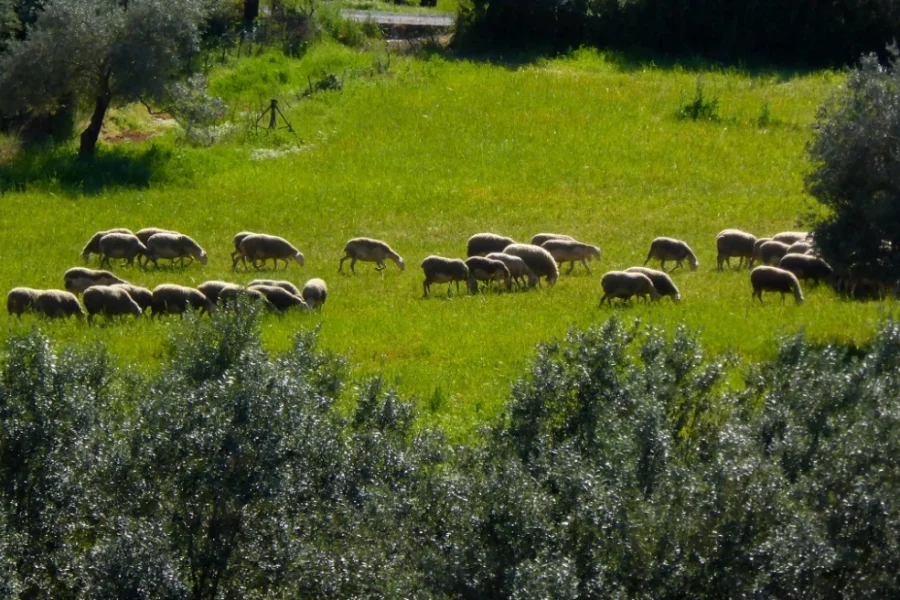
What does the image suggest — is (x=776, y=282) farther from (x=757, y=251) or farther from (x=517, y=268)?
(x=517, y=268)

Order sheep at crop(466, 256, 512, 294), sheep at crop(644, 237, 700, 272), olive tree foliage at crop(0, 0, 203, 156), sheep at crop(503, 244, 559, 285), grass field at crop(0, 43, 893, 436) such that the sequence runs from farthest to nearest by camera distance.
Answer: olive tree foliage at crop(0, 0, 203, 156)
sheep at crop(644, 237, 700, 272)
sheep at crop(503, 244, 559, 285)
sheep at crop(466, 256, 512, 294)
grass field at crop(0, 43, 893, 436)

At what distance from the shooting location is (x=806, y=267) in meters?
24.0

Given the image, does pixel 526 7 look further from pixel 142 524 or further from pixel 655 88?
pixel 142 524

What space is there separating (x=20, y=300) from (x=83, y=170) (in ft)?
50.8

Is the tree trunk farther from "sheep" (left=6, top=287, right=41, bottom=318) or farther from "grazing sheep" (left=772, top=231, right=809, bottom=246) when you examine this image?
"grazing sheep" (left=772, top=231, right=809, bottom=246)

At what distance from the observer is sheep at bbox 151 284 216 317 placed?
21594mm

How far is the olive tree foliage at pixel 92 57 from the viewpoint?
3691cm

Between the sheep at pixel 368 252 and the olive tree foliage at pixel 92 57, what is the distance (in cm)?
1333

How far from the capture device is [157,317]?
2117 cm

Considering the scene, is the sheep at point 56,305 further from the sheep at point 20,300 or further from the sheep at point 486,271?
the sheep at point 486,271

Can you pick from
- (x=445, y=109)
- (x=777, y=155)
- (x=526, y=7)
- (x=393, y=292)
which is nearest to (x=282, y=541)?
(x=393, y=292)

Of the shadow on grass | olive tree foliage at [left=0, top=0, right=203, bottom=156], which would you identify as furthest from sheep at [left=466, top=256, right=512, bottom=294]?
olive tree foliage at [left=0, top=0, right=203, bottom=156]

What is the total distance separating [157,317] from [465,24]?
36.7 metres

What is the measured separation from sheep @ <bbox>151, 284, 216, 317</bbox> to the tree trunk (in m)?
17.1
